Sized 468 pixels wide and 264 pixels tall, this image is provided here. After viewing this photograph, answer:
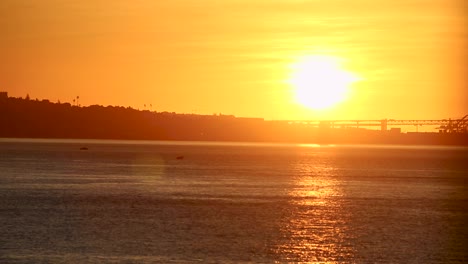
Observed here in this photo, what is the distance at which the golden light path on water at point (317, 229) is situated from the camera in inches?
1698

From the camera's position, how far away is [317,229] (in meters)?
53.5

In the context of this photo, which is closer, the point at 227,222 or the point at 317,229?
the point at 317,229

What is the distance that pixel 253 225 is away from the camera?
54.7 metres

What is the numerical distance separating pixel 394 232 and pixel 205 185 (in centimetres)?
3969

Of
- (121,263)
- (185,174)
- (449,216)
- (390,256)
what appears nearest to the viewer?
(121,263)

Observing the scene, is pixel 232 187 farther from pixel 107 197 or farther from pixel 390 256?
pixel 390 256

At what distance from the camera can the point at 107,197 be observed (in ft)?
244

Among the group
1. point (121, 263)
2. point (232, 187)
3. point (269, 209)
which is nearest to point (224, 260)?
point (121, 263)

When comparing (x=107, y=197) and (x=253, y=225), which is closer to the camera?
(x=253, y=225)

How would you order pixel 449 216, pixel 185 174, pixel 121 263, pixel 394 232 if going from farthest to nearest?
pixel 185 174 < pixel 449 216 < pixel 394 232 < pixel 121 263

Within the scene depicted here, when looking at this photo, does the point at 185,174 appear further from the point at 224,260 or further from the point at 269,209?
the point at 224,260

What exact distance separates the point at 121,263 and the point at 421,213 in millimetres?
31007

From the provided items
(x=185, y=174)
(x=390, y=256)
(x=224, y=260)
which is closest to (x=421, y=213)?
(x=390, y=256)

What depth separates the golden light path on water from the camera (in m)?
43.1
